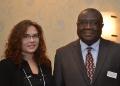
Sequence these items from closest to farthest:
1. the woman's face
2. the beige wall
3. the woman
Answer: the woman, the woman's face, the beige wall

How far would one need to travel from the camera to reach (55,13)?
5082 mm

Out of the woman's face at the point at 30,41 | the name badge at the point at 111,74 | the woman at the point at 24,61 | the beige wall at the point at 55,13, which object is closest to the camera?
the name badge at the point at 111,74

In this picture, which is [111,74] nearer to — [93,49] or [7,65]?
[93,49]

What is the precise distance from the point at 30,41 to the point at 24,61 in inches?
8.0

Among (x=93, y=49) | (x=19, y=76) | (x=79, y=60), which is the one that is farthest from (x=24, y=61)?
(x=93, y=49)

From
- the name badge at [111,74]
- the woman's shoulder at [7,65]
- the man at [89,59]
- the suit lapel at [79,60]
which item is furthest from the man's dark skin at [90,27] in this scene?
the woman's shoulder at [7,65]

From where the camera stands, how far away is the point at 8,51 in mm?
3037

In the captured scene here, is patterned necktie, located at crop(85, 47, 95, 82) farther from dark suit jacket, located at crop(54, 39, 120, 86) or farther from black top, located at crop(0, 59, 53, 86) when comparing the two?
black top, located at crop(0, 59, 53, 86)

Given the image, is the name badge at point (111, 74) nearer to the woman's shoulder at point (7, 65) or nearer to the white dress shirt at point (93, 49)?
the white dress shirt at point (93, 49)

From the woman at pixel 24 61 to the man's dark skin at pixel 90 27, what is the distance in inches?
17.8

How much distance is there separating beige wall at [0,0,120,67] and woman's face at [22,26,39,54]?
1990 mm

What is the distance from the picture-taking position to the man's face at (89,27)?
2850 mm

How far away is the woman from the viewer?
2.91 m

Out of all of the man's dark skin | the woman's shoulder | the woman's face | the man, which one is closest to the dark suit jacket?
the man
